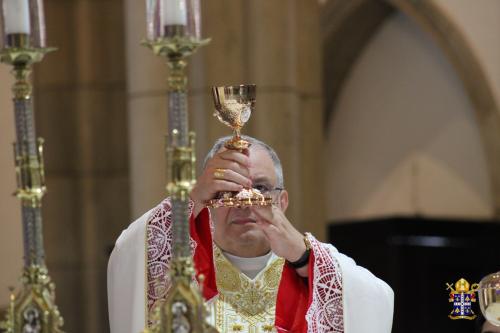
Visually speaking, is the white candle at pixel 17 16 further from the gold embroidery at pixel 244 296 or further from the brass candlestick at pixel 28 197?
the gold embroidery at pixel 244 296

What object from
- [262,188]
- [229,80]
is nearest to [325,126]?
[229,80]

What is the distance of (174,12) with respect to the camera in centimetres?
274

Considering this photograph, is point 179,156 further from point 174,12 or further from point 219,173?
point 219,173

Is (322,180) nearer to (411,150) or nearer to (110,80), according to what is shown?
(110,80)

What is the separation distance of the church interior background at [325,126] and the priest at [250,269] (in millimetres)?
2947

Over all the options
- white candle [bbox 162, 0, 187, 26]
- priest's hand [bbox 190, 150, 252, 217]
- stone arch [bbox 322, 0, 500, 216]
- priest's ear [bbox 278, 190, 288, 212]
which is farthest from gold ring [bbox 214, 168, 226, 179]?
stone arch [bbox 322, 0, 500, 216]

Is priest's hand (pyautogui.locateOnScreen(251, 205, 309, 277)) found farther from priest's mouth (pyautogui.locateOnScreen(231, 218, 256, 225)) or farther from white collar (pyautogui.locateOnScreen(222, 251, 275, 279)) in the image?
white collar (pyautogui.locateOnScreen(222, 251, 275, 279))

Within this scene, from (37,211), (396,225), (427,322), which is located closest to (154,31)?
(37,211)

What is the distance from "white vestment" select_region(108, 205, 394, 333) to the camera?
400 centimetres

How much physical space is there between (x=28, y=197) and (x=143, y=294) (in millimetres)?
1224

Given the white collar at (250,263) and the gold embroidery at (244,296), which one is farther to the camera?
the white collar at (250,263)

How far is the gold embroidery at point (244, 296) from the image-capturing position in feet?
14.0

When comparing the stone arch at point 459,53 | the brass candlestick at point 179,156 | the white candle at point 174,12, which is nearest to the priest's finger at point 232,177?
the brass candlestick at point 179,156

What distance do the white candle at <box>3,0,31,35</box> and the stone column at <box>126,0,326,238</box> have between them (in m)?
4.53
